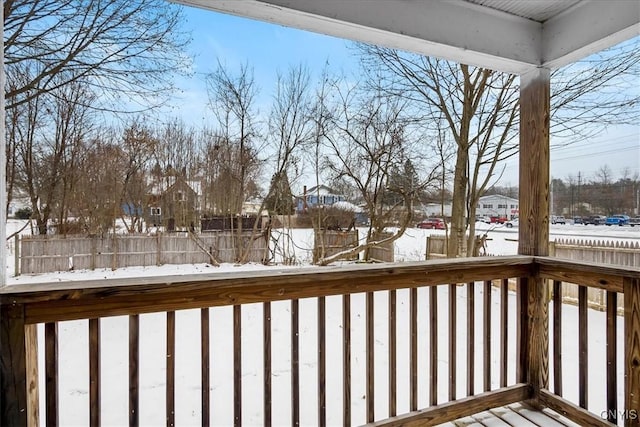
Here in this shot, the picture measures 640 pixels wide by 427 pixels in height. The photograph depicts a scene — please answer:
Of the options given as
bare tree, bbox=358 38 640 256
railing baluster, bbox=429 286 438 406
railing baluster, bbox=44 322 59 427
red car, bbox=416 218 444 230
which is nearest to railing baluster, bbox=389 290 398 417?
railing baluster, bbox=429 286 438 406

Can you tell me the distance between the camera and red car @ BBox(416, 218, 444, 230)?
3.62 metres

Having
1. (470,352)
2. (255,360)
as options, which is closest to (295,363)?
(470,352)

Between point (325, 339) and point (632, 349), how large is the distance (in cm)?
137

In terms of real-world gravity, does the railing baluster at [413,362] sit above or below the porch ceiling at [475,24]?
below

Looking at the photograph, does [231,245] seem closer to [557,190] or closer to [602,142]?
[557,190]

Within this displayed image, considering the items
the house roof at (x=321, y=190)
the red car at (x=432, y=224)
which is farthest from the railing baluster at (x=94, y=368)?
the red car at (x=432, y=224)

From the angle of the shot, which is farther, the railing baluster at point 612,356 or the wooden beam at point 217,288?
the railing baluster at point 612,356

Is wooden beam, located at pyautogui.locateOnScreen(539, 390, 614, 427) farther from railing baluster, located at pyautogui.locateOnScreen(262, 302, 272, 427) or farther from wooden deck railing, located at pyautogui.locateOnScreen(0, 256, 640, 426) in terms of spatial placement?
railing baluster, located at pyautogui.locateOnScreen(262, 302, 272, 427)

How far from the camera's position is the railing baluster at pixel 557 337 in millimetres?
1785

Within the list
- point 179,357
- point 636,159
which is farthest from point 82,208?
point 636,159

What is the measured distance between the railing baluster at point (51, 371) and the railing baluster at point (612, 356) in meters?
2.28

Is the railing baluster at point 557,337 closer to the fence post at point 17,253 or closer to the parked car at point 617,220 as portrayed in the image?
the parked car at point 617,220

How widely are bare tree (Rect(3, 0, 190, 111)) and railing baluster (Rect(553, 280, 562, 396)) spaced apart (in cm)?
264

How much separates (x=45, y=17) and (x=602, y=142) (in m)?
3.56
